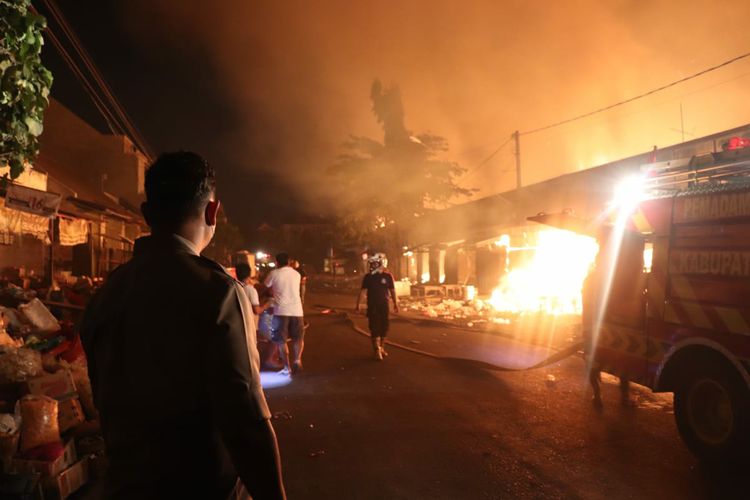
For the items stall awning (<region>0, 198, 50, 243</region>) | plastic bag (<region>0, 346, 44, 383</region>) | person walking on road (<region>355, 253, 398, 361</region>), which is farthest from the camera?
stall awning (<region>0, 198, 50, 243</region>)

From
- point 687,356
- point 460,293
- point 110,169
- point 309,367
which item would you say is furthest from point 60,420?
point 110,169

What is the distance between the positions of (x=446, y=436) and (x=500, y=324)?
31.8 feet

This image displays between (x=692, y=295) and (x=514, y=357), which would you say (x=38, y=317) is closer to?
(x=514, y=357)

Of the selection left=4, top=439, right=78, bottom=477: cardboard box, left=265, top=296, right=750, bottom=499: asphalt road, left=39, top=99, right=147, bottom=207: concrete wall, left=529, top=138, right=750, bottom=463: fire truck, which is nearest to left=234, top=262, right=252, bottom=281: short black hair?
left=265, top=296, right=750, bottom=499: asphalt road

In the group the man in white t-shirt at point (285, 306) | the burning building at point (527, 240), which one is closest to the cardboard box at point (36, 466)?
the man in white t-shirt at point (285, 306)

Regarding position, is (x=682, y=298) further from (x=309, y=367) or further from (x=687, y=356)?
(x=309, y=367)

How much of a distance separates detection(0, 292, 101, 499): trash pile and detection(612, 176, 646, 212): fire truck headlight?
618cm

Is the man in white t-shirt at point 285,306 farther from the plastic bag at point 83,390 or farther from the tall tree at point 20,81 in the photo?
the tall tree at point 20,81

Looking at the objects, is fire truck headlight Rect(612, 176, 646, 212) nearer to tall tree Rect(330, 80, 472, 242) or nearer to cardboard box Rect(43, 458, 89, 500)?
cardboard box Rect(43, 458, 89, 500)

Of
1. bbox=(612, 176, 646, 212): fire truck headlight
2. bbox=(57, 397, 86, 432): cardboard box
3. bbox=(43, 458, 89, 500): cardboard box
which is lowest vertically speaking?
bbox=(43, 458, 89, 500): cardboard box

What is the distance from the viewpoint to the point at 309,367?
9227mm

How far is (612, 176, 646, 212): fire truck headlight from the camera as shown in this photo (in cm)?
599

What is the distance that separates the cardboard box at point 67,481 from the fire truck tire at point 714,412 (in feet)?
18.5

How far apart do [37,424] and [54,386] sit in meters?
0.67
